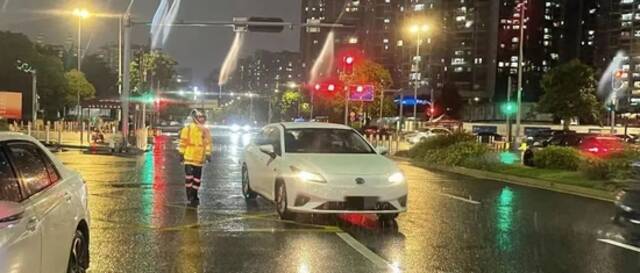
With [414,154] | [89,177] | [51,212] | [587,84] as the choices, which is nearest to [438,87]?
[587,84]

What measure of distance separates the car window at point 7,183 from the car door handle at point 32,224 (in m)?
0.16

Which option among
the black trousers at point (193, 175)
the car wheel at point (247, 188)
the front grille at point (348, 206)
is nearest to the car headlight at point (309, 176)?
the front grille at point (348, 206)

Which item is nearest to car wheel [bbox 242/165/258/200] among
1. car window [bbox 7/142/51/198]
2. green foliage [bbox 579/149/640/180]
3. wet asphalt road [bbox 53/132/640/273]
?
wet asphalt road [bbox 53/132/640/273]

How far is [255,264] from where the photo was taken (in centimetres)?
745

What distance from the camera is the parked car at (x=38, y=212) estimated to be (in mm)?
4082

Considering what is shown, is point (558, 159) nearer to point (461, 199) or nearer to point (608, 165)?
point (608, 165)

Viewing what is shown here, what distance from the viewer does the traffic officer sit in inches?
478

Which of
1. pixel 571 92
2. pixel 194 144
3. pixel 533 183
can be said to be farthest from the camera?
pixel 571 92

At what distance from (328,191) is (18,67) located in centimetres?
6264

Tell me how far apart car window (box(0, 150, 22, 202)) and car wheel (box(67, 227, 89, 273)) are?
3.52 ft

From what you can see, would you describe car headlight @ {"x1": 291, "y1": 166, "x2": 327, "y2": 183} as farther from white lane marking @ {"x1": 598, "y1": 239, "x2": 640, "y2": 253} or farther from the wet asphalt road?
white lane marking @ {"x1": 598, "y1": 239, "x2": 640, "y2": 253}

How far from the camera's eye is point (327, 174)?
988 centimetres

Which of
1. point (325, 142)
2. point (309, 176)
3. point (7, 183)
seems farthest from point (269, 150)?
point (7, 183)

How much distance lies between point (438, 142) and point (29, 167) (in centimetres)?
2355
